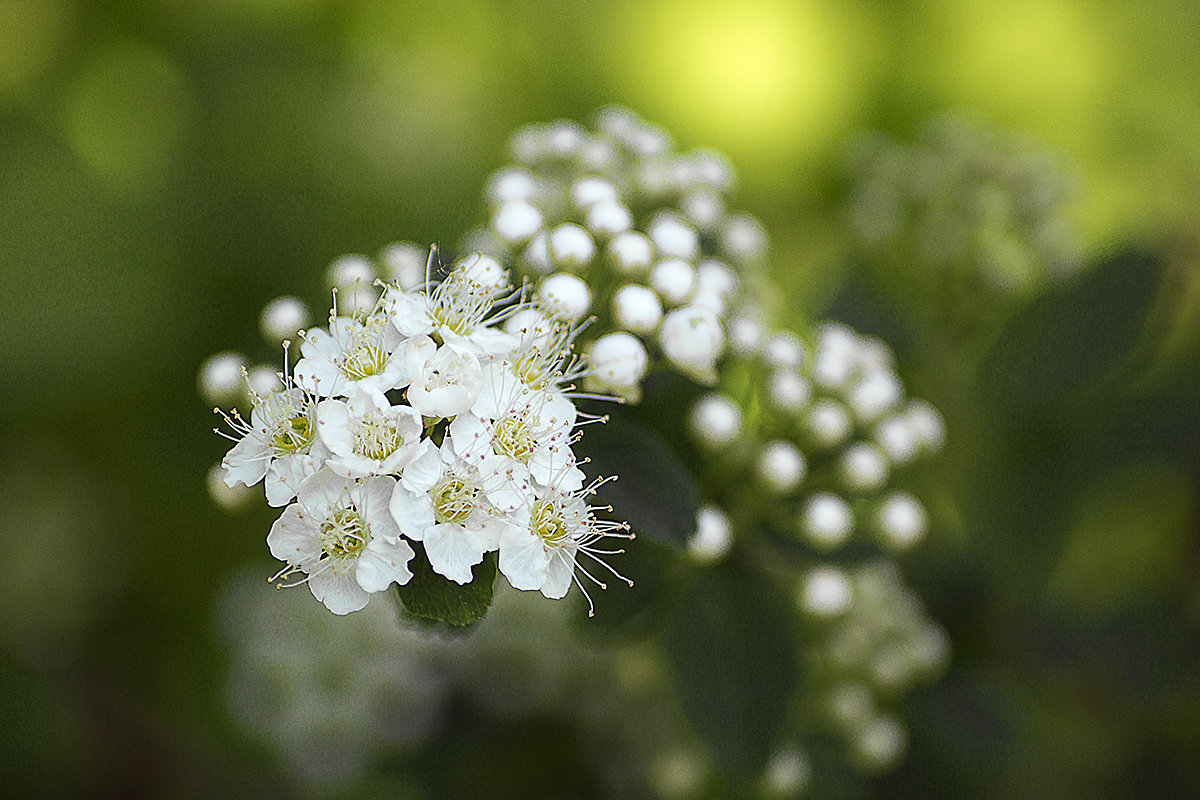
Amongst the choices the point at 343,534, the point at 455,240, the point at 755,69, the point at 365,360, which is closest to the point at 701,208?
the point at 365,360

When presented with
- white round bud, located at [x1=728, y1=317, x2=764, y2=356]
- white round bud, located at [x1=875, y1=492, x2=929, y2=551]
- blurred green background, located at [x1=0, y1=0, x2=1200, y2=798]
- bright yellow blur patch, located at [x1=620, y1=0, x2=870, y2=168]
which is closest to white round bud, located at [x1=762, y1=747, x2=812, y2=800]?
blurred green background, located at [x1=0, y1=0, x2=1200, y2=798]

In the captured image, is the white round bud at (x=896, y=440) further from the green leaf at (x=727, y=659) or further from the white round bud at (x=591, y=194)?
the white round bud at (x=591, y=194)

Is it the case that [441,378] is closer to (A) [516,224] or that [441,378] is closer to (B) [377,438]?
(B) [377,438]

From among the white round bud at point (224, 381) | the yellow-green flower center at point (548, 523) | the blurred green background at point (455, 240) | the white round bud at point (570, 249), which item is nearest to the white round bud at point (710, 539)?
the yellow-green flower center at point (548, 523)

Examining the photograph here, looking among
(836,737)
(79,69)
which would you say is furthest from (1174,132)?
(79,69)

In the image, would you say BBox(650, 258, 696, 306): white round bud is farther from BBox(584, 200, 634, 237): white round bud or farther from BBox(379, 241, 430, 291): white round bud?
BBox(379, 241, 430, 291): white round bud
